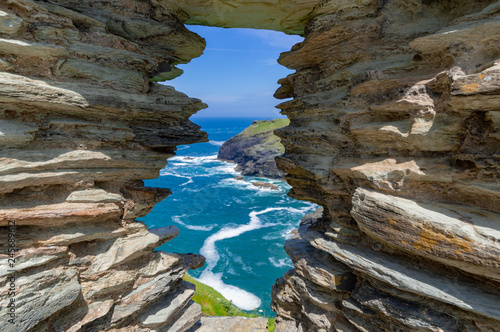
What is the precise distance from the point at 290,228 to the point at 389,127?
4380 cm

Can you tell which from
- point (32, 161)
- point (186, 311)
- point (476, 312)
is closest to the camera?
point (476, 312)

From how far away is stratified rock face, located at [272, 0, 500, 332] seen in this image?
30.6 ft

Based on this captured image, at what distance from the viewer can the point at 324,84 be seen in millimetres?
15312

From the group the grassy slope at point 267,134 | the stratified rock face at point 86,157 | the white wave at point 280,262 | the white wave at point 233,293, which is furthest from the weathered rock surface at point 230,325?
the grassy slope at point 267,134

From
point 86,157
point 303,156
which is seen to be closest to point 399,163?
point 303,156

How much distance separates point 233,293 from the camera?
35.4 metres

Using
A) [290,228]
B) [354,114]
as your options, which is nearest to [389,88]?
[354,114]

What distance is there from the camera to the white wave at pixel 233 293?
3347cm

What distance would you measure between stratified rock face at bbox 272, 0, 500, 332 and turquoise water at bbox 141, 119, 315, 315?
21958mm

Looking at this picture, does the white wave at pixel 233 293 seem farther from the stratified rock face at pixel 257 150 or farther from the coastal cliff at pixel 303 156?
the stratified rock face at pixel 257 150

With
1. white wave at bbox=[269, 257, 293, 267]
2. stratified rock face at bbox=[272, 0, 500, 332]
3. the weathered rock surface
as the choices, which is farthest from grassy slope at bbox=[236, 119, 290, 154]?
stratified rock face at bbox=[272, 0, 500, 332]

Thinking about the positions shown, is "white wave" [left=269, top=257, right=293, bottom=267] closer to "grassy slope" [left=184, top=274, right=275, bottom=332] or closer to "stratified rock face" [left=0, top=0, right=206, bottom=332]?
"grassy slope" [left=184, top=274, right=275, bottom=332]

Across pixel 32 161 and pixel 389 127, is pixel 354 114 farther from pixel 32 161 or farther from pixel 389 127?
pixel 32 161

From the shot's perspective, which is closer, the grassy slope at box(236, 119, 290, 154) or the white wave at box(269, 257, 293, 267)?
the white wave at box(269, 257, 293, 267)
